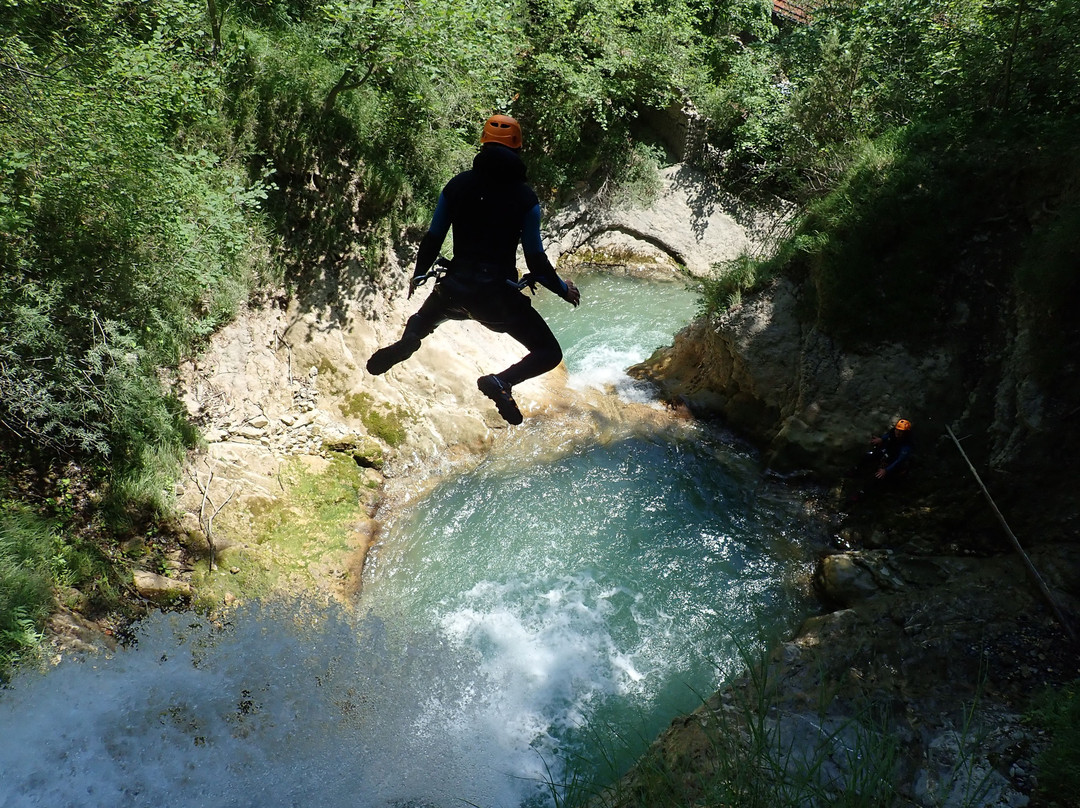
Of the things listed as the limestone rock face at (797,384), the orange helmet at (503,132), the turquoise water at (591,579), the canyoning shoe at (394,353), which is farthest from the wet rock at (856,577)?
the orange helmet at (503,132)

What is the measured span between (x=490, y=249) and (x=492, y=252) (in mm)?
24

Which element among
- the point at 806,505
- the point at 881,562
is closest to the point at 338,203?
the point at 806,505

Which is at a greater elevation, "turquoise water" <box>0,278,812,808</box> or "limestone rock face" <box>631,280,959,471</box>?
"limestone rock face" <box>631,280,959,471</box>

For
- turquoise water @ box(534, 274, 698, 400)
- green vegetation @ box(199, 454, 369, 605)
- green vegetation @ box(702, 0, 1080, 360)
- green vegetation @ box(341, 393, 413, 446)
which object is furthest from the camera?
turquoise water @ box(534, 274, 698, 400)

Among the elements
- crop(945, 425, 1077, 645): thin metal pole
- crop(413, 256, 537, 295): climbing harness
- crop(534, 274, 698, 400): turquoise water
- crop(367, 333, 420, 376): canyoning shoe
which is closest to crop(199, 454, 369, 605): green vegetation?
crop(367, 333, 420, 376): canyoning shoe

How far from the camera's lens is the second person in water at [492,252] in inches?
165

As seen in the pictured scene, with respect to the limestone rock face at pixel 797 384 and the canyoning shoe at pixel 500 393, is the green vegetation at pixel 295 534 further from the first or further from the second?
the limestone rock face at pixel 797 384

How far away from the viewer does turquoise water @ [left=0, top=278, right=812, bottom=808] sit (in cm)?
493

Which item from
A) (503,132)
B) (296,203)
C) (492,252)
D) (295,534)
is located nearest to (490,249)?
(492,252)

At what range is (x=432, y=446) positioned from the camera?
27.5 feet

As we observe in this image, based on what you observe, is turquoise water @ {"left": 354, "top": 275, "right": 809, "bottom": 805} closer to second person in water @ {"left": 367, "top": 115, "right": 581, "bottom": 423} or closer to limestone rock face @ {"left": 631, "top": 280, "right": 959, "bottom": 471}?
limestone rock face @ {"left": 631, "top": 280, "right": 959, "bottom": 471}

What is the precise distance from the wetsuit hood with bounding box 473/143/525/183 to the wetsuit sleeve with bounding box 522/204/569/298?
0.26 meters

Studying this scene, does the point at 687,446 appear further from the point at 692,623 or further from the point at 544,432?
the point at 692,623

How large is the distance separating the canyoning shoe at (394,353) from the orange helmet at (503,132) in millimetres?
1541
